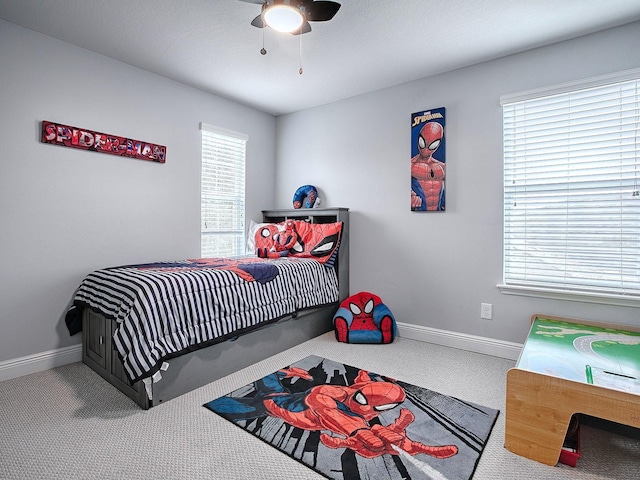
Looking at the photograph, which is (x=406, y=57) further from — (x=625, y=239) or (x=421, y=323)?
(x=421, y=323)

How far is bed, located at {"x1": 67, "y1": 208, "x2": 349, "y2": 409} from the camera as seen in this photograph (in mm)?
Answer: 2006

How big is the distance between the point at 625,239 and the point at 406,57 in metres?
2.13

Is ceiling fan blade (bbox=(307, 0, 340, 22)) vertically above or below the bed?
above

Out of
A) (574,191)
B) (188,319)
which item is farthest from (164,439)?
(574,191)

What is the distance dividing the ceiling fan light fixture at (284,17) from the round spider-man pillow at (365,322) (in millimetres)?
2297

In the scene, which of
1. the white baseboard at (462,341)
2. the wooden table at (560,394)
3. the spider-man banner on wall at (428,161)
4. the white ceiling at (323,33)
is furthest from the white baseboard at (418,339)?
the white ceiling at (323,33)

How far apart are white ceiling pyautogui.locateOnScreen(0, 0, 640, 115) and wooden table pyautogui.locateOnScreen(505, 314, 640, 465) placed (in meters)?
2.15

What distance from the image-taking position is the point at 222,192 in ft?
12.7

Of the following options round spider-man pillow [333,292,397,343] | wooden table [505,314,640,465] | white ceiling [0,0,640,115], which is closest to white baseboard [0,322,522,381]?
round spider-man pillow [333,292,397,343]

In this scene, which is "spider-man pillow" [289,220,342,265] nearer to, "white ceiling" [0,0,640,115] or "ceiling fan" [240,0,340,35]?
"white ceiling" [0,0,640,115]

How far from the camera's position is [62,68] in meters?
2.65

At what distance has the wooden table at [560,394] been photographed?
1487mm

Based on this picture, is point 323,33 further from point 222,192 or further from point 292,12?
point 222,192

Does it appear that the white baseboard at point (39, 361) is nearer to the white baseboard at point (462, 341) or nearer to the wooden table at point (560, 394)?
the white baseboard at point (462, 341)
